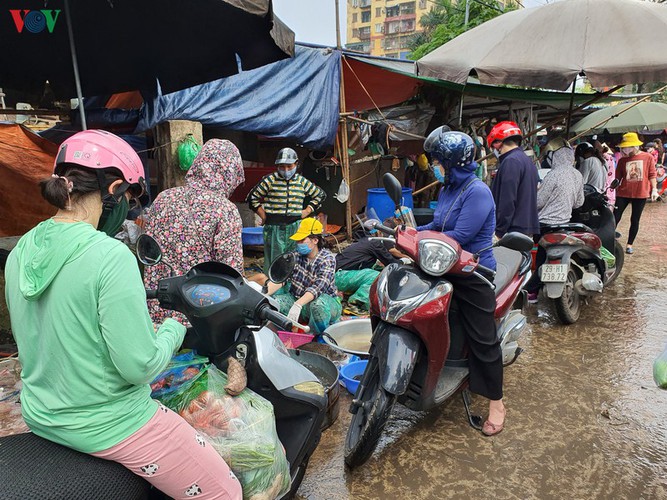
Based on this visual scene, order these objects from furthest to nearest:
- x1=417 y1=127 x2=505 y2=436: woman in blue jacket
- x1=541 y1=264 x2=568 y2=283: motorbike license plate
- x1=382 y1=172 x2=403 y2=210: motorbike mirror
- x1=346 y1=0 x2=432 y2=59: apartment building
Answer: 1. x1=346 y1=0 x2=432 y2=59: apartment building
2. x1=541 y1=264 x2=568 y2=283: motorbike license plate
3. x1=417 y1=127 x2=505 y2=436: woman in blue jacket
4. x1=382 y1=172 x2=403 y2=210: motorbike mirror

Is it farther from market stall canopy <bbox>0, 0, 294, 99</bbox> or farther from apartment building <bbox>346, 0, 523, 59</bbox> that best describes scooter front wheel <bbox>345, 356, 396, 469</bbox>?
apartment building <bbox>346, 0, 523, 59</bbox>

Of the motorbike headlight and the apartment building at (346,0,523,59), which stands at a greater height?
the apartment building at (346,0,523,59)

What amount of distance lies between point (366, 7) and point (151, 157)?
75848 millimetres

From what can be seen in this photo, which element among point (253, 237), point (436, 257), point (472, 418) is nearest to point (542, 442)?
point (472, 418)

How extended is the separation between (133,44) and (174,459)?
11.4 ft

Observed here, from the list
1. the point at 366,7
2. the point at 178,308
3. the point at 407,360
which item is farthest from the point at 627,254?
the point at 366,7

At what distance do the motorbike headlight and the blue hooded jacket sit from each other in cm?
40

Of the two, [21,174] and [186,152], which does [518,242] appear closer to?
[186,152]

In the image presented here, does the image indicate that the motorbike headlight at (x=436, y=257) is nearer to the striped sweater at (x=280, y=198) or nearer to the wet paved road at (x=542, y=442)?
the wet paved road at (x=542, y=442)

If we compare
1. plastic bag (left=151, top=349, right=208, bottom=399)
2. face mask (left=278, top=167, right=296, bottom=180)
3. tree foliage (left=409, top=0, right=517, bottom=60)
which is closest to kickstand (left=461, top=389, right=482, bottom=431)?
plastic bag (left=151, top=349, right=208, bottom=399)

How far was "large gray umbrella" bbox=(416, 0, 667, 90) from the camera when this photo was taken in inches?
177

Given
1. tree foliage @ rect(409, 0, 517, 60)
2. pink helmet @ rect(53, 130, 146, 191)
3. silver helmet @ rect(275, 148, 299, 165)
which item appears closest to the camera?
pink helmet @ rect(53, 130, 146, 191)

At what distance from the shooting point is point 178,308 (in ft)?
5.77

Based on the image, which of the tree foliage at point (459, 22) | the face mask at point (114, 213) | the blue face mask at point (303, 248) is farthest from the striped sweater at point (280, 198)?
the tree foliage at point (459, 22)
